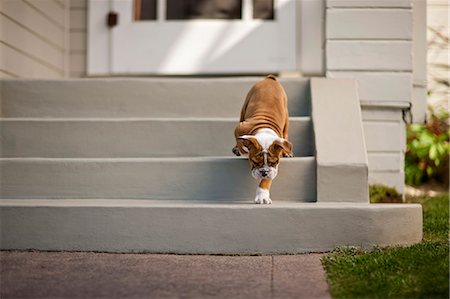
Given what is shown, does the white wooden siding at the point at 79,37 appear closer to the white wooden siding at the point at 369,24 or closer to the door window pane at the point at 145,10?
the door window pane at the point at 145,10

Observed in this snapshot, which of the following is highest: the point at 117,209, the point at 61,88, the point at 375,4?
the point at 375,4

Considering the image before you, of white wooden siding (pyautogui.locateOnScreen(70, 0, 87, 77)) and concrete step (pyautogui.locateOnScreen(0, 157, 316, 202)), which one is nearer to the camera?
concrete step (pyautogui.locateOnScreen(0, 157, 316, 202))

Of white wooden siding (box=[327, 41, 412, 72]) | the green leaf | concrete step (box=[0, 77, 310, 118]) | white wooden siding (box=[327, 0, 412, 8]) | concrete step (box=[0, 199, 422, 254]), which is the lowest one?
concrete step (box=[0, 199, 422, 254])

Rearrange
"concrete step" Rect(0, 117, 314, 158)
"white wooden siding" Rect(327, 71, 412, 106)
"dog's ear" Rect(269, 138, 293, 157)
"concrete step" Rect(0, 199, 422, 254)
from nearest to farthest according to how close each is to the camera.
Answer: "concrete step" Rect(0, 199, 422, 254), "dog's ear" Rect(269, 138, 293, 157), "concrete step" Rect(0, 117, 314, 158), "white wooden siding" Rect(327, 71, 412, 106)

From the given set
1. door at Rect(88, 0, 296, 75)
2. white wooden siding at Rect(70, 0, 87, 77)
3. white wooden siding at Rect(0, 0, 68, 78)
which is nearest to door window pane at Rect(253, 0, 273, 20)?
door at Rect(88, 0, 296, 75)

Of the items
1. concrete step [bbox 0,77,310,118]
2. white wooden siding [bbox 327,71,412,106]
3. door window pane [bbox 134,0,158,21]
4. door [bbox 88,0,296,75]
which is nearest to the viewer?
concrete step [bbox 0,77,310,118]

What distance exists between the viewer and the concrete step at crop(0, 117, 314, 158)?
3.85 meters

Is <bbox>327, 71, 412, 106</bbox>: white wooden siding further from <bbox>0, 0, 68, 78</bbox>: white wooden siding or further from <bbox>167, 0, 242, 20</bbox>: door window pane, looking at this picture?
<bbox>0, 0, 68, 78</bbox>: white wooden siding

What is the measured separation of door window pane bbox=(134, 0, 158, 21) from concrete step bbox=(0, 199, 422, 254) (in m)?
2.43

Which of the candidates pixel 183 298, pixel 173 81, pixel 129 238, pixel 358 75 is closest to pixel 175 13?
pixel 173 81

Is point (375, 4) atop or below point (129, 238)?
atop

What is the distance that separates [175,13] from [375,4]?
1619 millimetres

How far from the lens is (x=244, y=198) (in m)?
3.38

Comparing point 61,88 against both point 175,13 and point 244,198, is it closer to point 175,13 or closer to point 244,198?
point 175,13
